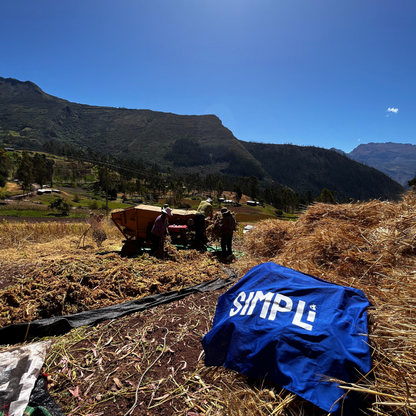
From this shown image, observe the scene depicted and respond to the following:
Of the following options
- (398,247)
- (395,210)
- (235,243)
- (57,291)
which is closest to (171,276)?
(57,291)

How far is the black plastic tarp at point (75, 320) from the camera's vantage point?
155 inches

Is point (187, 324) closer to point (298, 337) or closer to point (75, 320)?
point (75, 320)

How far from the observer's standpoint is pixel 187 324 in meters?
4.18

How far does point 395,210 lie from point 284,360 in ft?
14.8

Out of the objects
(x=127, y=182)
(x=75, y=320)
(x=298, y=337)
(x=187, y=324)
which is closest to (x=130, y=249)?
(x=75, y=320)

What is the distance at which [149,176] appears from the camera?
307 ft

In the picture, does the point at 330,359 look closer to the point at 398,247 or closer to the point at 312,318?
the point at 312,318

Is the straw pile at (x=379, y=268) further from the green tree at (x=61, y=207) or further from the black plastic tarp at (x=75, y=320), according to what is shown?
the green tree at (x=61, y=207)

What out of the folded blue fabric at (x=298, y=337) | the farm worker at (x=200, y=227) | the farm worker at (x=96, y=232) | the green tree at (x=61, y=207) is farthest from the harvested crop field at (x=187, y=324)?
the green tree at (x=61, y=207)

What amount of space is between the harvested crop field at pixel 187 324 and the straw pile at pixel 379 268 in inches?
0.5

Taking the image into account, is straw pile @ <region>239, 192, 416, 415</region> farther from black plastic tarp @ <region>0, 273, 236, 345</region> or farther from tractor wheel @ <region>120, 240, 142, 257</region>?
tractor wheel @ <region>120, 240, 142, 257</region>

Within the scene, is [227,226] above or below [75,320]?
above

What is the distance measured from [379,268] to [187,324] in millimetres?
3305

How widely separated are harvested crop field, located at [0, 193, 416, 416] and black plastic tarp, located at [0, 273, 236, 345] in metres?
0.17
